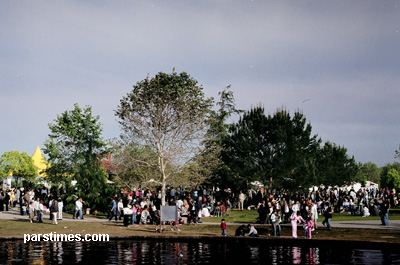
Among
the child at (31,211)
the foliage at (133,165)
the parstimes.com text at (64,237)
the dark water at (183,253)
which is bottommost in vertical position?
the dark water at (183,253)

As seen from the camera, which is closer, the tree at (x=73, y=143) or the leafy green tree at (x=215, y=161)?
the leafy green tree at (x=215, y=161)

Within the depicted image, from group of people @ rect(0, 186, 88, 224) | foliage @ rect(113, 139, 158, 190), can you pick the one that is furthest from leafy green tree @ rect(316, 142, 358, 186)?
group of people @ rect(0, 186, 88, 224)

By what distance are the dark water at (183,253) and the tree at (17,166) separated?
243ft

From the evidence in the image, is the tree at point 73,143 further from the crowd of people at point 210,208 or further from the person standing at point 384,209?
the person standing at point 384,209

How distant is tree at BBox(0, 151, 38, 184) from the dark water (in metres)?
74.2

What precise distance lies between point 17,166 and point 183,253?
83.3 meters

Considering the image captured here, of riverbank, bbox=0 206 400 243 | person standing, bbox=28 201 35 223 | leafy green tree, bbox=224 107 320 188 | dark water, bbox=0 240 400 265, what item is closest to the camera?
dark water, bbox=0 240 400 265

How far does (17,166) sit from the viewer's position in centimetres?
9538

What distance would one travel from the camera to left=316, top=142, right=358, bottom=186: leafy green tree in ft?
249

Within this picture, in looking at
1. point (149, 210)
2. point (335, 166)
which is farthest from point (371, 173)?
point (149, 210)

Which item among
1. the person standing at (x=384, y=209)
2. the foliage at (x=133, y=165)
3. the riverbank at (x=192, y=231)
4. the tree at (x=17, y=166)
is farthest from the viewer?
the tree at (x=17, y=166)

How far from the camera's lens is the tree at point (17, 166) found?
9512 cm

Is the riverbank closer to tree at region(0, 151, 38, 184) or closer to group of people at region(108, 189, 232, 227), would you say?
group of people at region(108, 189, 232, 227)

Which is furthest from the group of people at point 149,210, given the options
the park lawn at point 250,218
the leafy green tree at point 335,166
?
the leafy green tree at point 335,166
